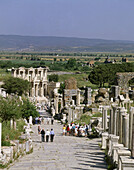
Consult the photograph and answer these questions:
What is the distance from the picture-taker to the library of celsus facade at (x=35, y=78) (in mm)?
89625

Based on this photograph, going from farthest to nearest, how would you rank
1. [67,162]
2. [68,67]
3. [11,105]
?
[68,67] < [11,105] < [67,162]

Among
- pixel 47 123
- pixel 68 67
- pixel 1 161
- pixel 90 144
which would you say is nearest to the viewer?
pixel 1 161

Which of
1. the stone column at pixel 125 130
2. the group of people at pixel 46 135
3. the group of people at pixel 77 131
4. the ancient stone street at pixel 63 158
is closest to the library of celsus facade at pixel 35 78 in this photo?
the group of people at pixel 77 131

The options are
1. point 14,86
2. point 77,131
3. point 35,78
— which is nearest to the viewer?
point 77,131

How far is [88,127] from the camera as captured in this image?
2953 centimetres

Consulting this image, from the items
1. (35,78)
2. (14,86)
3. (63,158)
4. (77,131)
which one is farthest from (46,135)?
(35,78)

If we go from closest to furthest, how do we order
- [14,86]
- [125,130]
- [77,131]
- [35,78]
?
[125,130]
[77,131]
[14,86]
[35,78]

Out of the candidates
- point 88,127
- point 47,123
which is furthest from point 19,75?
point 88,127

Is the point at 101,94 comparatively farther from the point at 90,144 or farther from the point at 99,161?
the point at 99,161

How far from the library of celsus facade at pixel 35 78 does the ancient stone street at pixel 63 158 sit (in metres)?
65.9

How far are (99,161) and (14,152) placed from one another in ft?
10.7

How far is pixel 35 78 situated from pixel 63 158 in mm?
74010

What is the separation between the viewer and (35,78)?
91.3 metres

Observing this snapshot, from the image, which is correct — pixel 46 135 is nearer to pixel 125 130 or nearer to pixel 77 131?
pixel 77 131
